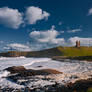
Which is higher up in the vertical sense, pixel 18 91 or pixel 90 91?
pixel 90 91

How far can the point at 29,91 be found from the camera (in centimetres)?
1048

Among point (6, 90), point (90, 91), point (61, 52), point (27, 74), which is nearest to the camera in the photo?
point (90, 91)

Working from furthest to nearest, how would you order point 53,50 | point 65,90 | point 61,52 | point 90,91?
1. point 53,50
2. point 61,52
3. point 65,90
4. point 90,91

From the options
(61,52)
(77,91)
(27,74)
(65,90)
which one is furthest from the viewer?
(61,52)

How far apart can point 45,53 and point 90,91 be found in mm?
185997

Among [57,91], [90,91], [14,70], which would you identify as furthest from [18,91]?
[14,70]

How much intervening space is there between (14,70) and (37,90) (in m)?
13.3

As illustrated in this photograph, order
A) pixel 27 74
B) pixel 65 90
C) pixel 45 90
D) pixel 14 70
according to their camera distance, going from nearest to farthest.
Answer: pixel 65 90 → pixel 45 90 → pixel 27 74 → pixel 14 70

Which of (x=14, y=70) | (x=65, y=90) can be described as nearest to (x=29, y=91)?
(x=65, y=90)

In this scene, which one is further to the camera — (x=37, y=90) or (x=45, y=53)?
(x=45, y=53)

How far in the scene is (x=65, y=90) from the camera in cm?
959

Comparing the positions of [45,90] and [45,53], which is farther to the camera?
[45,53]

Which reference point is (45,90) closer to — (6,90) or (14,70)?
(6,90)

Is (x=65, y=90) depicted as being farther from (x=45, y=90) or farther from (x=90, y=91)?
(x=90, y=91)
